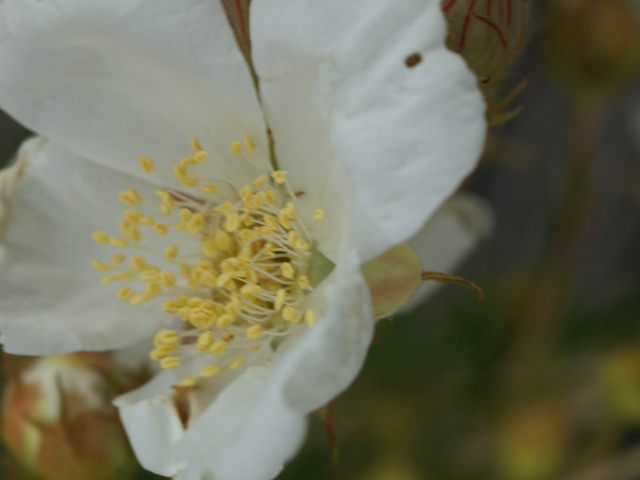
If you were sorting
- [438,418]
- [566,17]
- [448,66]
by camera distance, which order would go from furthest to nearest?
1. [438,418]
2. [566,17]
3. [448,66]

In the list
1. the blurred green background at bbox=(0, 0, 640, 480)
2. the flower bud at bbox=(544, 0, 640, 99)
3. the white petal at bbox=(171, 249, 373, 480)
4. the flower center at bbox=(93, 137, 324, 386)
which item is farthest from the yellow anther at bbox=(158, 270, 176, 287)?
the flower bud at bbox=(544, 0, 640, 99)

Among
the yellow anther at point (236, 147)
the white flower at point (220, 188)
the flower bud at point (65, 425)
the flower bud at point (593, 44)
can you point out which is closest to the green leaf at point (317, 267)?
the white flower at point (220, 188)

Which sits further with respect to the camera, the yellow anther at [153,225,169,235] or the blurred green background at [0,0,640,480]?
the blurred green background at [0,0,640,480]

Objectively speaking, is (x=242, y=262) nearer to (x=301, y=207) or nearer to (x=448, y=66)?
(x=301, y=207)

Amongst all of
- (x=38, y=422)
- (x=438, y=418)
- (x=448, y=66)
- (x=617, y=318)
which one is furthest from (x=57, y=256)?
(x=617, y=318)

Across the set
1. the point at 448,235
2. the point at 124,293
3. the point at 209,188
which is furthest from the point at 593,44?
the point at 124,293

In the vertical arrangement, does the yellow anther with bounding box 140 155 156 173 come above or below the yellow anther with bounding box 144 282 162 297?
above

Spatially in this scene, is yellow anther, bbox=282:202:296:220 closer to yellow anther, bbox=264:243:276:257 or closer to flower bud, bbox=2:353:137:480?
yellow anther, bbox=264:243:276:257

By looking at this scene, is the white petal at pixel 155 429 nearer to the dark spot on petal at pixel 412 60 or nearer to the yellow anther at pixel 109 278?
the yellow anther at pixel 109 278
